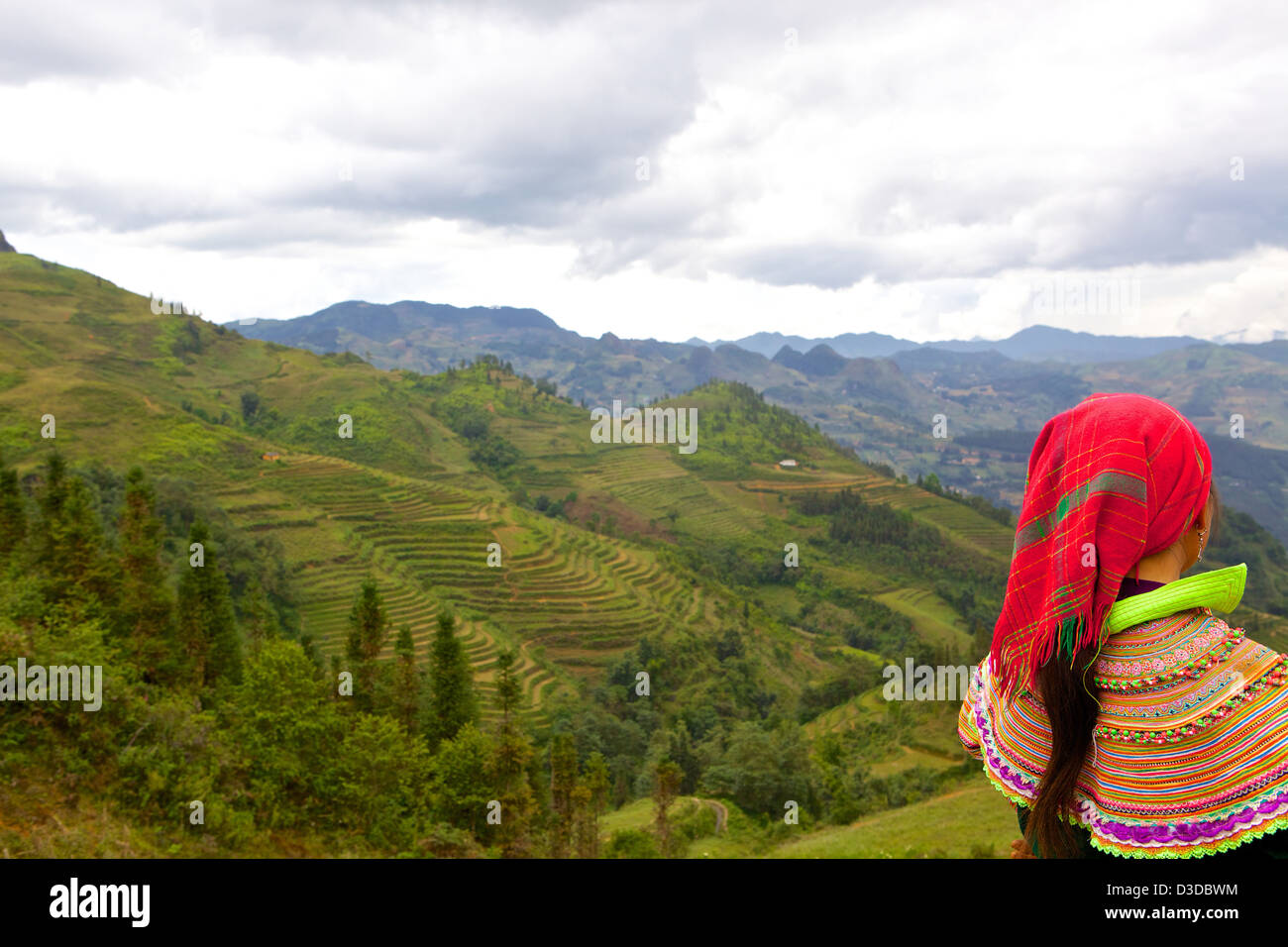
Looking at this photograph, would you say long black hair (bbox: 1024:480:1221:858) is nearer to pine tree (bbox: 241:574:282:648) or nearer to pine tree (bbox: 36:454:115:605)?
pine tree (bbox: 36:454:115:605)

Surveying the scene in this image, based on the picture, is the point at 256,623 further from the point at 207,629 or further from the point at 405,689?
the point at 405,689

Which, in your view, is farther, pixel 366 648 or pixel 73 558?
pixel 366 648

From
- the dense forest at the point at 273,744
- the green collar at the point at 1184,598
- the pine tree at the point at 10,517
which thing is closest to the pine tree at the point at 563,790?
the dense forest at the point at 273,744

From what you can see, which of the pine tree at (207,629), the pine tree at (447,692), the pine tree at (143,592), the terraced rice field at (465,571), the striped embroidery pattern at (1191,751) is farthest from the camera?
the terraced rice field at (465,571)

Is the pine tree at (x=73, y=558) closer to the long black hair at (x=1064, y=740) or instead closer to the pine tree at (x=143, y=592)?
the pine tree at (x=143, y=592)

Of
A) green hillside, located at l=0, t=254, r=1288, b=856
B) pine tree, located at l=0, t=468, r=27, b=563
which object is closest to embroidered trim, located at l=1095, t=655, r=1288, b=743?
green hillside, located at l=0, t=254, r=1288, b=856

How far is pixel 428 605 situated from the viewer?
50781 mm

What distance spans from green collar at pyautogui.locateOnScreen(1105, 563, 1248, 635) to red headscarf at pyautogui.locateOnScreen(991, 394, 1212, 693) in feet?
0.18

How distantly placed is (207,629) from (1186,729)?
89.5 ft

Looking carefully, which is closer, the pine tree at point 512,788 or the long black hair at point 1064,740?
the long black hair at point 1064,740

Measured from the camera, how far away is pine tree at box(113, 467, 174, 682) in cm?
2253

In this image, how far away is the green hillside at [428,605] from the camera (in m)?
16.9

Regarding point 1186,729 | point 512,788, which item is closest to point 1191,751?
point 1186,729
